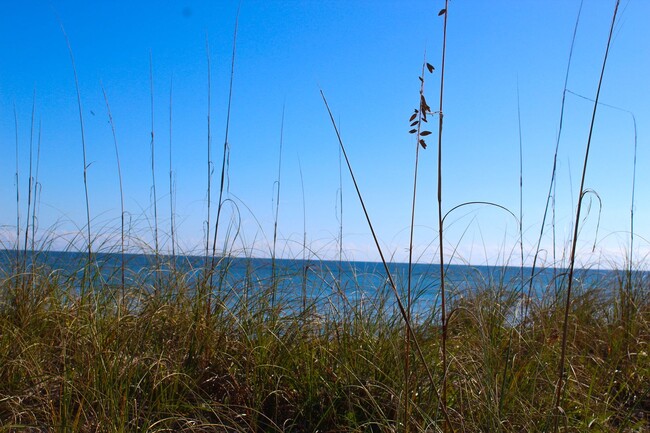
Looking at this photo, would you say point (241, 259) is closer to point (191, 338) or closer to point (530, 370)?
point (191, 338)

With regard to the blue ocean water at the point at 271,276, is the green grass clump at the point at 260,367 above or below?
below

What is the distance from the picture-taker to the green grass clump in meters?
1.92

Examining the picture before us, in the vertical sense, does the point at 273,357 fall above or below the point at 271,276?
below

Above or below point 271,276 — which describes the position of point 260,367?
below

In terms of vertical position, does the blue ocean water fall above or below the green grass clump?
above

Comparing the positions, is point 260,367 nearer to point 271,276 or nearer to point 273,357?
point 273,357

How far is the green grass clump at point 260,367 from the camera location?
1923mm

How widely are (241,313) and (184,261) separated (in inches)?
25.6

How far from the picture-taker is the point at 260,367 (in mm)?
2307

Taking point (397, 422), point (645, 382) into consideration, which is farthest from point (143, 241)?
point (645, 382)

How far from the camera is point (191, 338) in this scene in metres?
2.44

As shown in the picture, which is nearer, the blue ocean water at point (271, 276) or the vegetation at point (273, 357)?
the vegetation at point (273, 357)

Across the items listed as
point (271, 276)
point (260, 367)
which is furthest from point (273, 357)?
point (271, 276)

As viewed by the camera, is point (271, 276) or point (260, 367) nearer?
point (260, 367)
